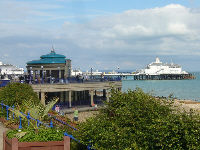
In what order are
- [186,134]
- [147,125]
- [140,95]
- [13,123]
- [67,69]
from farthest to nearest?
[67,69]
[13,123]
[140,95]
[147,125]
[186,134]

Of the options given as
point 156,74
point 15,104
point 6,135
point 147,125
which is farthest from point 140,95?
point 156,74

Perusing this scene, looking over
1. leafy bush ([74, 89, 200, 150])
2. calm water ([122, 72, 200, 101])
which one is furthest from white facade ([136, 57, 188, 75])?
leafy bush ([74, 89, 200, 150])

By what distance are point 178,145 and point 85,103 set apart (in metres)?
33.9

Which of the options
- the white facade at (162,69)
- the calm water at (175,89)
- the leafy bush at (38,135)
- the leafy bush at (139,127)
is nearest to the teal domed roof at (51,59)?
the leafy bush at (139,127)

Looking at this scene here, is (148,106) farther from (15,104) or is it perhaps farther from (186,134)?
(15,104)

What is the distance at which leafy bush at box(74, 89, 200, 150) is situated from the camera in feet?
27.7

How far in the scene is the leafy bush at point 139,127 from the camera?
845 centimetres

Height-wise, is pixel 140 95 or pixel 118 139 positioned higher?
pixel 140 95

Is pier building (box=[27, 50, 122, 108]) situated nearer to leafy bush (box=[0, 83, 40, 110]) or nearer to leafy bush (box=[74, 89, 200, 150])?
leafy bush (box=[0, 83, 40, 110])

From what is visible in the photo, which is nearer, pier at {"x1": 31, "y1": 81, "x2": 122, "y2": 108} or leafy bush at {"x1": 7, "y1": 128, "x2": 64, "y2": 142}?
leafy bush at {"x1": 7, "y1": 128, "x2": 64, "y2": 142}

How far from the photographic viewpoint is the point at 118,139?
9.35 m

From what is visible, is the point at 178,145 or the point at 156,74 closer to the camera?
the point at 178,145

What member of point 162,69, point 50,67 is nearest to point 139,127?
point 50,67

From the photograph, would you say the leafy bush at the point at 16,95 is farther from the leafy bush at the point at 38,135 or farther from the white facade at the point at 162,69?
the white facade at the point at 162,69
